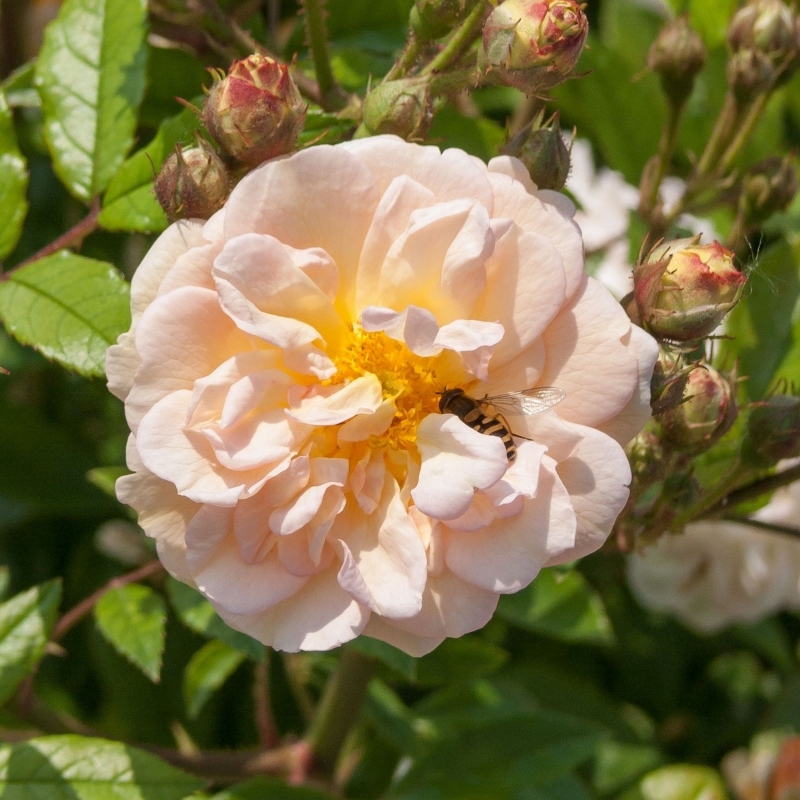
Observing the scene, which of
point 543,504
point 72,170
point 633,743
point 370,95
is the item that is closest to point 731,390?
point 543,504

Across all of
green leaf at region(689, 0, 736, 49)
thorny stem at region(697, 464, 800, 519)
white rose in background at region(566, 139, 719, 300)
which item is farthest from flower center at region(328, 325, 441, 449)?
green leaf at region(689, 0, 736, 49)

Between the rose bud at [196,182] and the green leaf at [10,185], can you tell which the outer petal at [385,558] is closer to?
the rose bud at [196,182]

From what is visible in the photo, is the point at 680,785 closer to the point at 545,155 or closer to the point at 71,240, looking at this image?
the point at 545,155

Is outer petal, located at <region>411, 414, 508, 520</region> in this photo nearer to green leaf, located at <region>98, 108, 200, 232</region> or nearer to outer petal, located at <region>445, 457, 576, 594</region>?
outer petal, located at <region>445, 457, 576, 594</region>

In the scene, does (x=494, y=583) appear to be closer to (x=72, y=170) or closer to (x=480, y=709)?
(x=72, y=170)

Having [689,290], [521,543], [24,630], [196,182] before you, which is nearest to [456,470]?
[521,543]

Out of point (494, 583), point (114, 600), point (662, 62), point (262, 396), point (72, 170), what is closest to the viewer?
point (494, 583)
